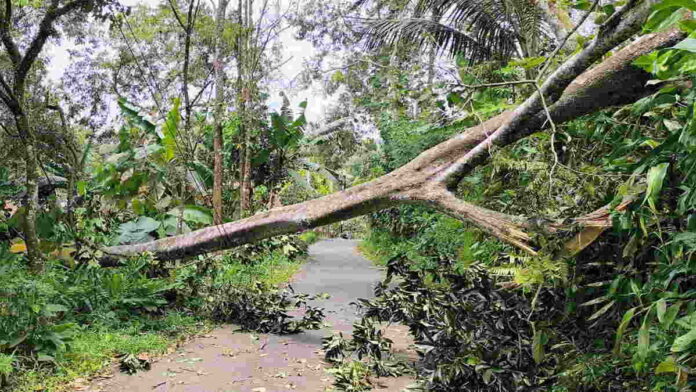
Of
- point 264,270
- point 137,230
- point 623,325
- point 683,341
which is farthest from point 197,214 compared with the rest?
point 683,341

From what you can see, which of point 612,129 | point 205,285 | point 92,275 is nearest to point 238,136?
point 205,285

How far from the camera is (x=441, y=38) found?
786 centimetres

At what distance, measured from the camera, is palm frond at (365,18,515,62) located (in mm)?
7672

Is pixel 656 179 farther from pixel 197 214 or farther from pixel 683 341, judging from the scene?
pixel 197 214

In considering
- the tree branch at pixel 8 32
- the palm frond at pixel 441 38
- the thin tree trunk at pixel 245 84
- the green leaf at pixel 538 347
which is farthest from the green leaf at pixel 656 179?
the thin tree trunk at pixel 245 84

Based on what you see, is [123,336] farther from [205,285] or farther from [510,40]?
[510,40]

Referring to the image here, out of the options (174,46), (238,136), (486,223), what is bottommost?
(486,223)

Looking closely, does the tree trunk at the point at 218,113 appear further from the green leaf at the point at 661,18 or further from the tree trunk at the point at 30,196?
the green leaf at the point at 661,18

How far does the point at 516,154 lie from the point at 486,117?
1.17 m

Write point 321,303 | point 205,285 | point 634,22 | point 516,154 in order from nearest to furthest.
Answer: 1. point 634,22
2. point 516,154
3. point 205,285
4. point 321,303

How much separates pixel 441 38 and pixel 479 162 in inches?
169

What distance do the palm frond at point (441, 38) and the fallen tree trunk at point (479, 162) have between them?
3547 mm

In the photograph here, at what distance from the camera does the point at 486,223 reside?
12.1 ft

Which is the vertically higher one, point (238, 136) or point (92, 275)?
point (238, 136)
